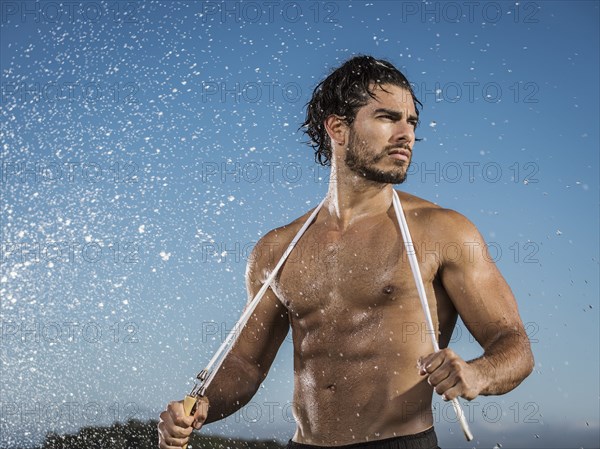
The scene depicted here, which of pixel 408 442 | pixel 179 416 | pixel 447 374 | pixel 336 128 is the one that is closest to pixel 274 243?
pixel 336 128

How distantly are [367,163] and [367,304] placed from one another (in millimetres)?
867

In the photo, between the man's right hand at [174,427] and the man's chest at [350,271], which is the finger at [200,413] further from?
the man's chest at [350,271]

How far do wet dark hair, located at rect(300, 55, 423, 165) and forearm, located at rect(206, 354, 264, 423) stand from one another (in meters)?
1.49

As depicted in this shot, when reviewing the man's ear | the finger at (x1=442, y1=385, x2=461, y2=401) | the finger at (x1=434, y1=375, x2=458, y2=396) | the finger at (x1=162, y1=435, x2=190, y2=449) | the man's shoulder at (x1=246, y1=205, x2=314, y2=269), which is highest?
the man's ear

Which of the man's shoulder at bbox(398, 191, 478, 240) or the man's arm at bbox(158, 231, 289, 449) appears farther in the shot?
the man's arm at bbox(158, 231, 289, 449)

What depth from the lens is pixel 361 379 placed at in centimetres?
471

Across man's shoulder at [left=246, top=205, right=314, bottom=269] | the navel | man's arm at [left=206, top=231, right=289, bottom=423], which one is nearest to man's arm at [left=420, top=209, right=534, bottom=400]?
the navel

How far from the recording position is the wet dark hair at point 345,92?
5477mm

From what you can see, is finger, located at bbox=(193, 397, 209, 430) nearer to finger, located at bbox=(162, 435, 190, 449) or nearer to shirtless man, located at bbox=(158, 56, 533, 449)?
shirtless man, located at bbox=(158, 56, 533, 449)

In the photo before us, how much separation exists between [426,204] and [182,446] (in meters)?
1.93

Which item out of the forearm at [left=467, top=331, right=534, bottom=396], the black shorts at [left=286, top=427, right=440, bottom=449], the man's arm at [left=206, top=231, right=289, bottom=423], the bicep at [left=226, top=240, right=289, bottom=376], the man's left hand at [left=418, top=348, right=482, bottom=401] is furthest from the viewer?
the bicep at [left=226, top=240, right=289, bottom=376]

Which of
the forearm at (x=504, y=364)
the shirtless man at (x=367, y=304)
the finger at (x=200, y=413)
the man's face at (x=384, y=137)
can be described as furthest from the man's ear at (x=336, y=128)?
the finger at (x=200, y=413)

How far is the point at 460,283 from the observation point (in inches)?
185

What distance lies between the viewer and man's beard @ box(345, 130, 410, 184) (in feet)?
16.6
